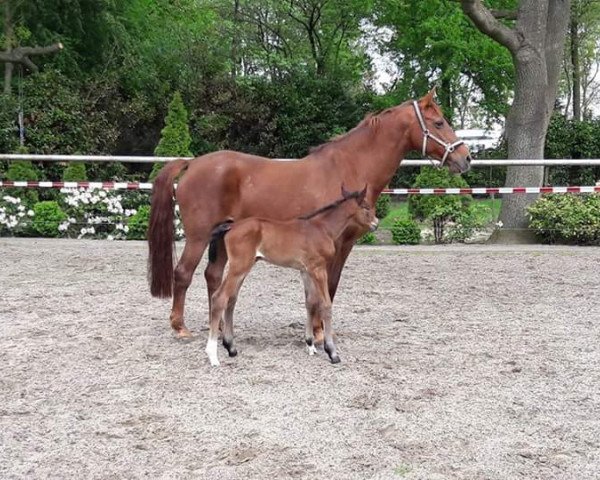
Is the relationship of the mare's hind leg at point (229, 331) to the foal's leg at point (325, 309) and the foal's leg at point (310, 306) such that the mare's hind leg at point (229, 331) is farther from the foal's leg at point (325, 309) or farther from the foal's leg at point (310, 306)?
the foal's leg at point (325, 309)

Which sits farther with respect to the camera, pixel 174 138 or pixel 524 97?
pixel 174 138

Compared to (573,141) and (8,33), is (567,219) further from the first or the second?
Result: (8,33)

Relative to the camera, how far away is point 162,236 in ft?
19.3

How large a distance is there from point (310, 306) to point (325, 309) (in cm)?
22

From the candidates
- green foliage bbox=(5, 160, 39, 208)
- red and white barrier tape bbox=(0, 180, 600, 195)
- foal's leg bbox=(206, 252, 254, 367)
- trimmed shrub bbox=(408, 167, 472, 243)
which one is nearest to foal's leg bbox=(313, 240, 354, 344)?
foal's leg bbox=(206, 252, 254, 367)

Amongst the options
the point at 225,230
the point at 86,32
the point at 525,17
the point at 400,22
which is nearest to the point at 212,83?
the point at 86,32

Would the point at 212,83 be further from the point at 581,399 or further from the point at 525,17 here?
the point at 581,399

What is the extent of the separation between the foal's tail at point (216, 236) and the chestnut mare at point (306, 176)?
0.04 metres

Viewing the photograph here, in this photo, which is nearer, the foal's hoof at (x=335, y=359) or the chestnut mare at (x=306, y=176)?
the foal's hoof at (x=335, y=359)

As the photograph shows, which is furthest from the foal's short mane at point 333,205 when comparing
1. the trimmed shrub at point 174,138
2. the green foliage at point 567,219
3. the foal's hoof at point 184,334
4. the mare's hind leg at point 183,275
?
the trimmed shrub at point 174,138

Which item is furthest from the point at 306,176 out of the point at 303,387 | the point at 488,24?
the point at 488,24

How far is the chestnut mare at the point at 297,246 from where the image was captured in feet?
16.5

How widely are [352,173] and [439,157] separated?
32.8 inches

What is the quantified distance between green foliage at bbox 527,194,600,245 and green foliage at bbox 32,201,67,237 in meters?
8.90
